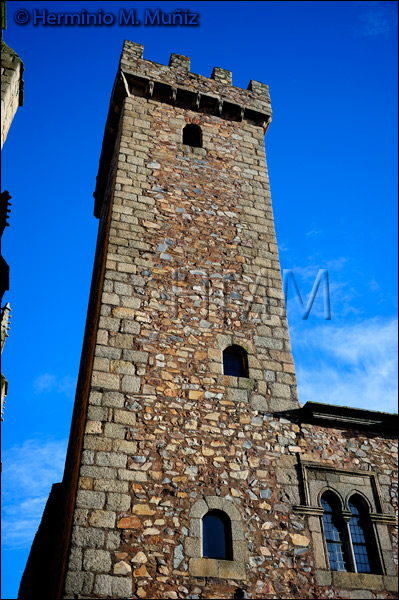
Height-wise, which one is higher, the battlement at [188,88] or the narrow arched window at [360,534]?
the battlement at [188,88]

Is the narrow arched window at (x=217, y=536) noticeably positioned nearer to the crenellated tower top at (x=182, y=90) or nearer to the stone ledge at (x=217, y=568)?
the stone ledge at (x=217, y=568)

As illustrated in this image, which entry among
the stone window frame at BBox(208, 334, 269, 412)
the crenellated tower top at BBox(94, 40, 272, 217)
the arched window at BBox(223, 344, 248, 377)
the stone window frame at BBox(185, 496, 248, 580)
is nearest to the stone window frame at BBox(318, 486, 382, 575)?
the stone window frame at BBox(185, 496, 248, 580)

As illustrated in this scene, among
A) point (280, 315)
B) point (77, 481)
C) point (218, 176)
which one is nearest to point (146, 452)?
point (77, 481)

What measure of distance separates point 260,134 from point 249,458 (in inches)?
298

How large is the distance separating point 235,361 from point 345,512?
2.59m

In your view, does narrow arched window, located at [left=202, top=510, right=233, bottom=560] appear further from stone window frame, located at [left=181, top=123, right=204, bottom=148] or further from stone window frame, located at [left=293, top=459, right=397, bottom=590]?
stone window frame, located at [left=181, top=123, right=204, bottom=148]

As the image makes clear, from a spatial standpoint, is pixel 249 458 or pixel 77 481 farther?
pixel 249 458

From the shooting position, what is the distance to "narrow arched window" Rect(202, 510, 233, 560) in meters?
6.14

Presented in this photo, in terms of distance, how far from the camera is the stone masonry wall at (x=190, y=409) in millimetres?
5898

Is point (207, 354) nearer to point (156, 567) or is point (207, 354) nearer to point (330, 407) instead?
point (330, 407)

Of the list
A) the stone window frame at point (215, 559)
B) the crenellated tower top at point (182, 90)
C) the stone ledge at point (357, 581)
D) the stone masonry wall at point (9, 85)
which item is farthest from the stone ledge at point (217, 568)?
the crenellated tower top at point (182, 90)

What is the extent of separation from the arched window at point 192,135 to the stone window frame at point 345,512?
693cm

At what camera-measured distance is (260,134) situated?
38.2ft

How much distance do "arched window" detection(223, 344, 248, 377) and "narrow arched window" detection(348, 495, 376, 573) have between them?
2345 mm
